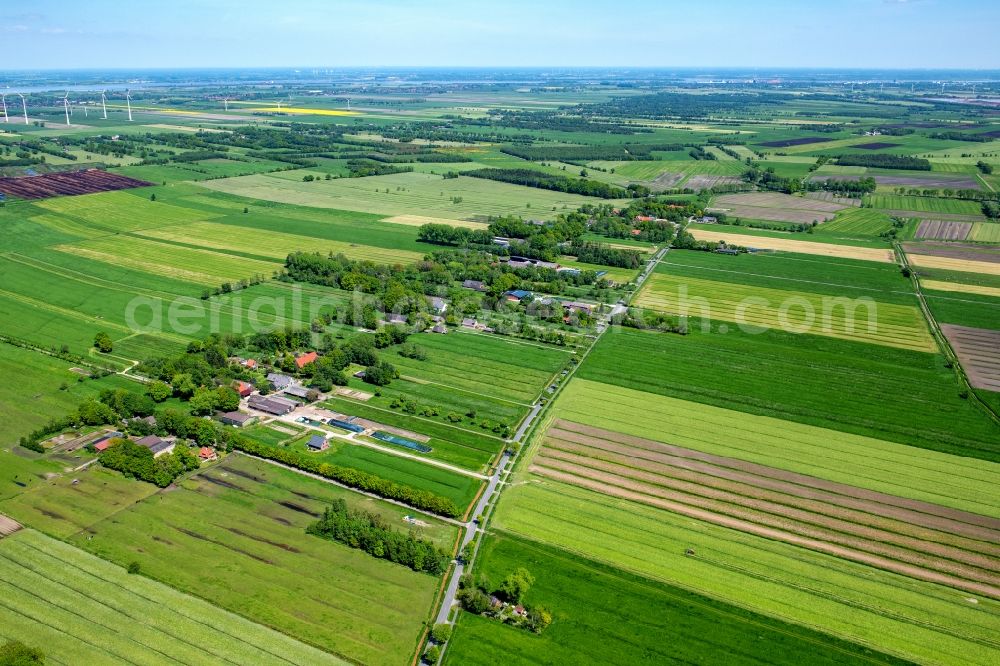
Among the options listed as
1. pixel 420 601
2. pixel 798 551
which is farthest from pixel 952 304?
pixel 420 601

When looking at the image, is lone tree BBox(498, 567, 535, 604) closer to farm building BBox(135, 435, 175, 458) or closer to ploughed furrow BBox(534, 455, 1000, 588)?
ploughed furrow BBox(534, 455, 1000, 588)

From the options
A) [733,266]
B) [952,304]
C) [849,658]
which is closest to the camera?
[849,658]

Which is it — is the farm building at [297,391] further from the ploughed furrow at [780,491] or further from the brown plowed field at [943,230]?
the brown plowed field at [943,230]

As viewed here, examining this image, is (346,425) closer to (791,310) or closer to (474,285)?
(474,285)

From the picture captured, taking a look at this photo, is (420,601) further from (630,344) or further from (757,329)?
(757,329)

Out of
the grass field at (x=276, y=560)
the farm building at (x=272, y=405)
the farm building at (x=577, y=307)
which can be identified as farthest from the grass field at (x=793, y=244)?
the grass field at (x=276, y=560)

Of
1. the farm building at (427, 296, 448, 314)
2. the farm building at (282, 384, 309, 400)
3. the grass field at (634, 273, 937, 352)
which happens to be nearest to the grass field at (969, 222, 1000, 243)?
the grass field at (634, 273, 937, 352)
